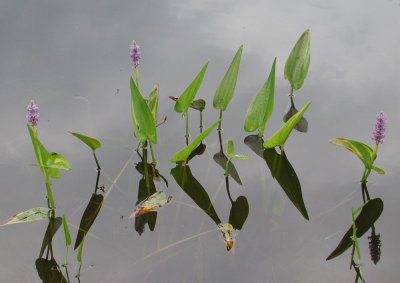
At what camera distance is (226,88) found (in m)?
3.66

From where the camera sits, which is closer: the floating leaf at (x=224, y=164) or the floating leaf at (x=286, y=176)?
the floating leaf at (x=286, y=176)

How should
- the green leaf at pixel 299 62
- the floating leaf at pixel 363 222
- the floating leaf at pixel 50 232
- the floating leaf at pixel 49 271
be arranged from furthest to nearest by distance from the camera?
the green leaf at pixel 299 62
the floating leaf at pixel 363 222
the floating leaf at pixel 50 232
the floating leaf at pixel 49 271

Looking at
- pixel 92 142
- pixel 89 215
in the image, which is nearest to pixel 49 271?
Result: pixel 89 215

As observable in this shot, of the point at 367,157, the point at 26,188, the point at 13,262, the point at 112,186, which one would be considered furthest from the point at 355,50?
the point at 13,262

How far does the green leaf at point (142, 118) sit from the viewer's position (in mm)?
3078

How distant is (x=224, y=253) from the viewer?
285 centimetres

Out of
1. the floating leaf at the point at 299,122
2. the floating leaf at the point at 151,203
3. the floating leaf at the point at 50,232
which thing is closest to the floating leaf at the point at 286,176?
the floating leaf at the point at 299,122

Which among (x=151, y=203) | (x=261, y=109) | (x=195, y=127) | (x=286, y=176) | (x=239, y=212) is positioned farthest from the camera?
(x=195, y=127)

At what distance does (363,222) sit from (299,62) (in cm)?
126

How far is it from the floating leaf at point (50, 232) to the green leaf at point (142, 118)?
0.68 metres

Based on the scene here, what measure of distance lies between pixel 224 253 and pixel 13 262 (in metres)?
1.00

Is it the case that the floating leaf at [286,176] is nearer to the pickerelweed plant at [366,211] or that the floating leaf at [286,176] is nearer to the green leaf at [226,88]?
the pickerelweed plant at [366,211]

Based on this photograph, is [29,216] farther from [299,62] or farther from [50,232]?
[299,62]

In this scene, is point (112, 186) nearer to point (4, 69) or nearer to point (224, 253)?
point (224, 253)
